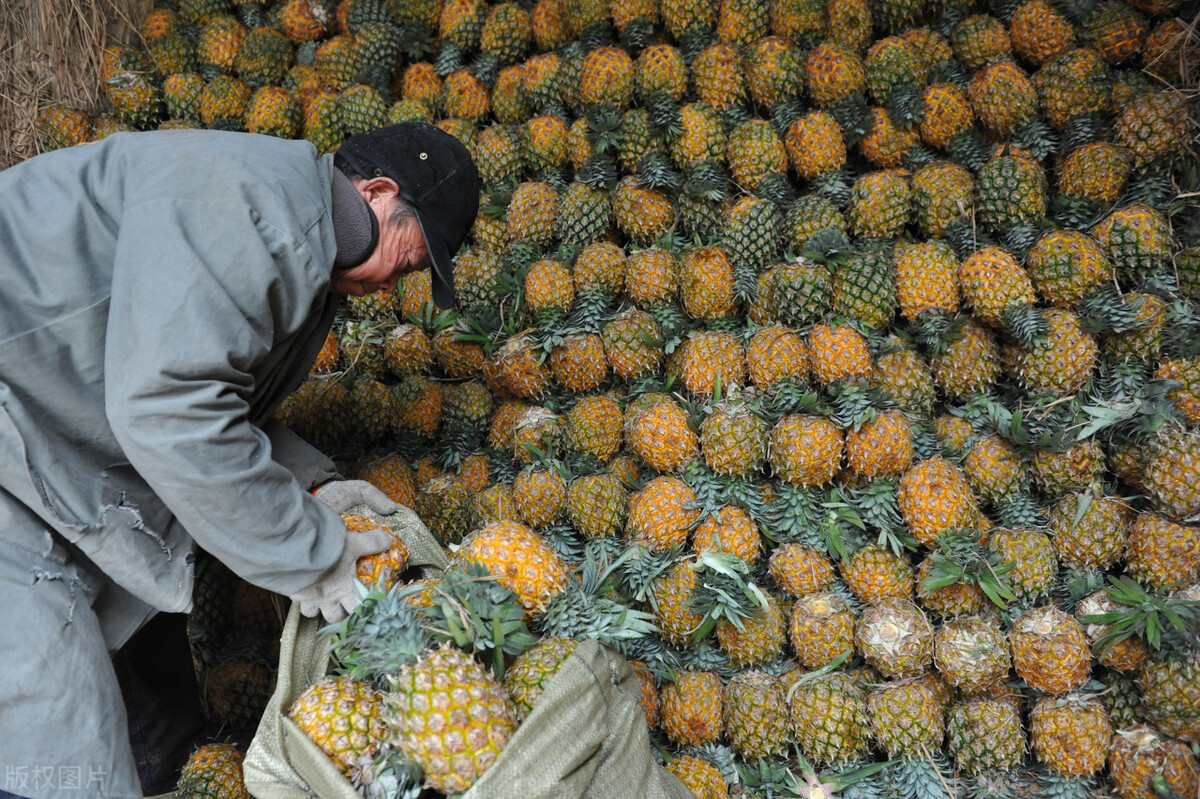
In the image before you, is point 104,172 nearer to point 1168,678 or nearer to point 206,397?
point 206,397

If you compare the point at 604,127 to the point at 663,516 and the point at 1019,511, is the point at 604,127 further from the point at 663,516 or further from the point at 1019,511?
the point at 1019,511

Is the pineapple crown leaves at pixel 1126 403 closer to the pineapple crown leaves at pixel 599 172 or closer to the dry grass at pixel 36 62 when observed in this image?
the pineapple crown leaves at pixel 599 172

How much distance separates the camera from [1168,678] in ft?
8.32

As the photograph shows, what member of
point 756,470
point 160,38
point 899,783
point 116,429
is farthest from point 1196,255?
point 160,38

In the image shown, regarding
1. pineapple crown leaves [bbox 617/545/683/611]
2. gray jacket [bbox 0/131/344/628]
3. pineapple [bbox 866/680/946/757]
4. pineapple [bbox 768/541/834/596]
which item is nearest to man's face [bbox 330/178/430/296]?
gray jacket [bbox 0/131/344/628]

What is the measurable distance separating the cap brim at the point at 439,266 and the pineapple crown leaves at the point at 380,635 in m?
0.88

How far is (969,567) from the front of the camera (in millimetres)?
2783

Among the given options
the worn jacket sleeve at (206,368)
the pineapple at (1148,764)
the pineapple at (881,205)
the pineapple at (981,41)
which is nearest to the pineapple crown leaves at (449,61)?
the pineapple at (881,205)

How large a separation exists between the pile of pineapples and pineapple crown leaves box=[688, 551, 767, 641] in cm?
1

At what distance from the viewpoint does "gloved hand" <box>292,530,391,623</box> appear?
217 centimetres

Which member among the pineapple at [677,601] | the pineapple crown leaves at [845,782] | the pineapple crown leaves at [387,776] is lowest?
the pineapple crown leaves at [845,782]

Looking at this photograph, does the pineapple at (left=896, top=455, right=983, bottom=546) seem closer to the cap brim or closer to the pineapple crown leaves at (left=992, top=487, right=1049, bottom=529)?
the pineapple crown leaves at (left=992, top=487, right=1049, bottom=529)

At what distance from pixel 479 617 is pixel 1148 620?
79.1 inches

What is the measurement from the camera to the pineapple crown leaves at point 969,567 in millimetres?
2748
